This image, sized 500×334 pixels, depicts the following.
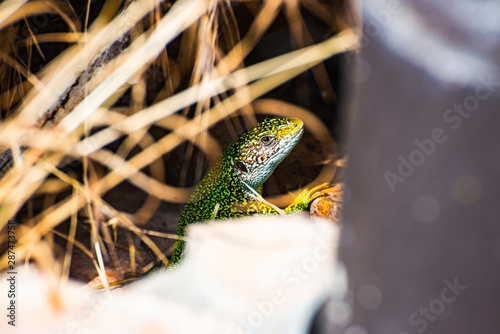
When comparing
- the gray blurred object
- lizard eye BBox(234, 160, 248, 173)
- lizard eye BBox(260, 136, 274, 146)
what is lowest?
the gray blurred object

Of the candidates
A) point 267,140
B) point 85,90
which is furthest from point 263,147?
point 85,90

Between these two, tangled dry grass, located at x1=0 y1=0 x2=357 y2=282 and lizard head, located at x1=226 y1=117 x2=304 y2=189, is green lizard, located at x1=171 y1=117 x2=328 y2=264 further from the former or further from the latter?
tangled dry grass, located at x1=0 y1=0 x2=357 y2=282

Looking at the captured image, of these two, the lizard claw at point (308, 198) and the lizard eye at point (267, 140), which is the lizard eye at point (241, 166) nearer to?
the lizard eye at point (267, 140)

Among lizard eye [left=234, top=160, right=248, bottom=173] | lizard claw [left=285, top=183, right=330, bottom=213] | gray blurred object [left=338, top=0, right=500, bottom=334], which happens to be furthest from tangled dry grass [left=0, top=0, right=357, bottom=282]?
gray blurred object [left=338, top=0, right=500, bottom=334]

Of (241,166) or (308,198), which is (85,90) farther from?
(308,198)

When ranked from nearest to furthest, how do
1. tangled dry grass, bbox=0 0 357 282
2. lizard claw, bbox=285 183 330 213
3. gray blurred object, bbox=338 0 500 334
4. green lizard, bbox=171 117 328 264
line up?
gray blurred object, bbox=338 0 500 334, tangled dry grass, bbox=0 0 357 282, lizard claw, bbox=285 183 330 213, green lizard, bbox=171 117 328 264

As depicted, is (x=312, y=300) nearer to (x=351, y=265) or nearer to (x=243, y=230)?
(x=243, y=230)

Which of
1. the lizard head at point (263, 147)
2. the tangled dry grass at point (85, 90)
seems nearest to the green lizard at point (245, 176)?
the lizard head at point (263, 147)

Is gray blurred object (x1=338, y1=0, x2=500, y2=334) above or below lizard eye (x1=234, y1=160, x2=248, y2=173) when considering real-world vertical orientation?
below

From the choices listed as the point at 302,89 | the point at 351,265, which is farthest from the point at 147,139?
the point at 351,265
